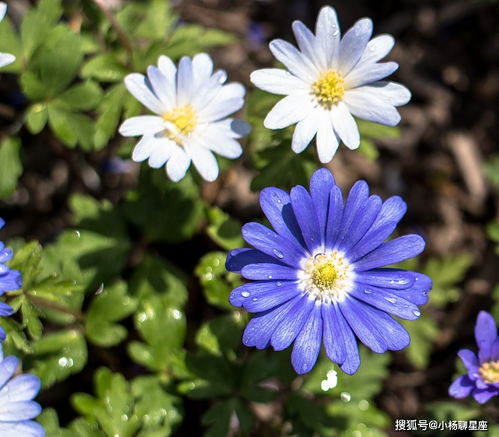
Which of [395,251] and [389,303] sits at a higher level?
[395,251]

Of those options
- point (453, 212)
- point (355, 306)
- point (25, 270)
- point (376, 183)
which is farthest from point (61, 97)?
point (453, 212)

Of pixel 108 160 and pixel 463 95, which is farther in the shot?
pixel 463 95

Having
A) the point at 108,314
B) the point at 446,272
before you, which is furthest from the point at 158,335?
the point at 446,272

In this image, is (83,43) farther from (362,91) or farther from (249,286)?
(249,286)

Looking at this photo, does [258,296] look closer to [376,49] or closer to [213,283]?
[213,283]

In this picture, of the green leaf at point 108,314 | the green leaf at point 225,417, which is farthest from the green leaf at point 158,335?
the green leaf at point 225,417

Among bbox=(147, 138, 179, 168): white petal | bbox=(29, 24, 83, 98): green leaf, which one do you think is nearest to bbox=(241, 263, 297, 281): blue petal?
bbox=(147, 138, 179, 168): white petal
